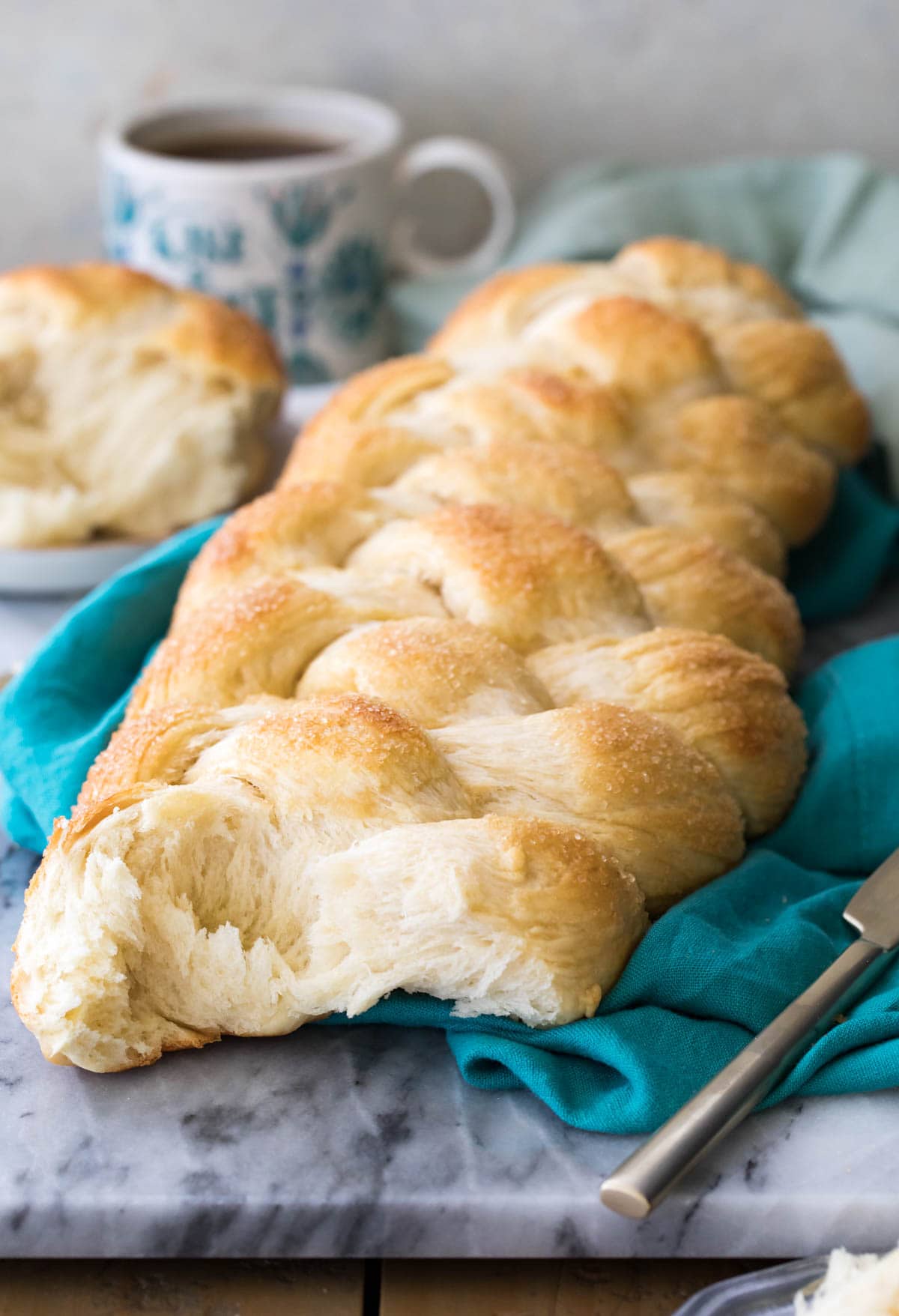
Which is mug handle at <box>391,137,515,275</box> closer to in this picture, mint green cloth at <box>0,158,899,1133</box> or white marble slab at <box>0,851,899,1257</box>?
mint green cloth at <box>0,158,899,1133</box>

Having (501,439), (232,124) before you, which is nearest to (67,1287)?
(501,439)

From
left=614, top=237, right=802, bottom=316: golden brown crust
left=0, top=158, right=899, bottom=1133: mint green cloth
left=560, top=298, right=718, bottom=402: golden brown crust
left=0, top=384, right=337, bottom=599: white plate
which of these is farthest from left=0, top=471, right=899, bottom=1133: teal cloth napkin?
left=614, top=237, right=802, bottom=316: golden brown crust

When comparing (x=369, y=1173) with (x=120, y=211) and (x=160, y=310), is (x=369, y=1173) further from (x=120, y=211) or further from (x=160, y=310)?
(x=120, y=211)

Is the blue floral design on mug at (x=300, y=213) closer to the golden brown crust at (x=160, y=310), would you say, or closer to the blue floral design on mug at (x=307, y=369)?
the blue floral design on mug at (x=307, y=369)

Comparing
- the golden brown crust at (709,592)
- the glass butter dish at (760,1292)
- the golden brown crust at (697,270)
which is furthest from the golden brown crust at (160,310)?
the glass butter dish at (760,1292)

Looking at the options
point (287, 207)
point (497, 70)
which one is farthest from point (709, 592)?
point (497, 70)
